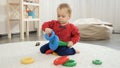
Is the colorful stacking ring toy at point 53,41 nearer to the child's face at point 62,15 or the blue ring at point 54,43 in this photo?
the blue ring at point 54,43

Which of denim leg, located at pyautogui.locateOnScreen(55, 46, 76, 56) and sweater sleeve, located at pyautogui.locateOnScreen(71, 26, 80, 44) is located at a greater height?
sweater sleeve, located at pyautogui.locateOnScreen(71, 26, 80, 44)

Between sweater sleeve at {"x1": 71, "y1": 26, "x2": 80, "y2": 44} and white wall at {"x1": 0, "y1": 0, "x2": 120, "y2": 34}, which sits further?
white wall at {"x1": 0, "y1": 0, "x2": 120, "y2": 34}

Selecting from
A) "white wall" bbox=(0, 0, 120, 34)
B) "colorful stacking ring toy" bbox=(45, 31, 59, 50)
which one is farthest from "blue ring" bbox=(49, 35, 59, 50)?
"white wall" bbox=(0, 0, 120, 34)

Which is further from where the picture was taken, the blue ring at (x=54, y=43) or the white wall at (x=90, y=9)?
the white wall at (x=90, y=9)

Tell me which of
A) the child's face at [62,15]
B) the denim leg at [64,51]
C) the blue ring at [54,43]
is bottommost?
the denim leg at [64,51]

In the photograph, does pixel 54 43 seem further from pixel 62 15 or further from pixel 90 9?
pixel 90 9

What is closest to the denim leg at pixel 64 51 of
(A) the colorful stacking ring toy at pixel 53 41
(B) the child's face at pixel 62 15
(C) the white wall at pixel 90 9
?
(A) the colorful stacking ring toy at pixel 53 41

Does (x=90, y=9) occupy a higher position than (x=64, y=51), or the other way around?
(x=90, y=9)

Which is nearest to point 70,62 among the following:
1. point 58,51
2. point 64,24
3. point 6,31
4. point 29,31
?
point 58,51

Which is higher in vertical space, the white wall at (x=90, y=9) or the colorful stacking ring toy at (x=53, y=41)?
the white wall at (x=90, y=9)

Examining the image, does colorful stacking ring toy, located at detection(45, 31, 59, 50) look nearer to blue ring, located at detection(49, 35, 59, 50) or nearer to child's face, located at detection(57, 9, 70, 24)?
blue ring, located at detection(49, 35, 59, 50)

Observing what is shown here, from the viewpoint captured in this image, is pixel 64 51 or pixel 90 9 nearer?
pixel 64 51

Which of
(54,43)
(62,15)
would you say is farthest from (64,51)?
(62,15)

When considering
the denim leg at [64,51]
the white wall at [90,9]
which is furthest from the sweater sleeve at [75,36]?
the white wall at [90,9]
